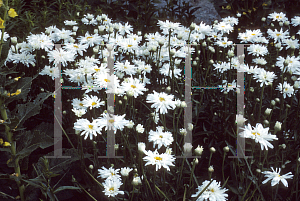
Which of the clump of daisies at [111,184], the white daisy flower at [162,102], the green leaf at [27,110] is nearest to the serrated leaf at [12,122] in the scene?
the green leaf at [27,110]

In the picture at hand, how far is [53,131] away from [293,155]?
158cm

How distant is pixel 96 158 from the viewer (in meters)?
1.80

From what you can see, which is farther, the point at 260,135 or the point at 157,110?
the point at 157,110

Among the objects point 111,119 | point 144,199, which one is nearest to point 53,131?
point 111,119

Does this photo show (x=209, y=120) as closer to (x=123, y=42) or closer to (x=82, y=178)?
(x=123, y=42)

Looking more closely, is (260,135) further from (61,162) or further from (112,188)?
(61,162)

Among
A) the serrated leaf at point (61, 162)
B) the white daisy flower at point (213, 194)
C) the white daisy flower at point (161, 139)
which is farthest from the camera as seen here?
the serrated leaf at point (61, 162)

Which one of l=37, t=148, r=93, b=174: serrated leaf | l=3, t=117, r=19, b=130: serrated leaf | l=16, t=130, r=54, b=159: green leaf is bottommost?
l=37, t=148, r=93, b=174: serrated leaf

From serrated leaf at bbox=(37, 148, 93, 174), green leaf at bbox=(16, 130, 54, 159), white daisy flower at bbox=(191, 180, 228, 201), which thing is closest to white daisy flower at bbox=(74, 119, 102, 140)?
green leaf at bbox=(16, 130, 54, 159)

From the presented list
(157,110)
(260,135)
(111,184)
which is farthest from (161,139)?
(260,135)

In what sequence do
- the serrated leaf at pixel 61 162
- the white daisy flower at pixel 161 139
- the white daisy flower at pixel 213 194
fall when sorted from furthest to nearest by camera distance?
the serrated leaf at pixel 61 162
the white daisy flower at pixel 161 139
the white daisy flower at pixel 213 194

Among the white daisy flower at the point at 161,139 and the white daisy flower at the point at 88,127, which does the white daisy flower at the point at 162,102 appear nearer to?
the white daisy flower at the point at 161,139

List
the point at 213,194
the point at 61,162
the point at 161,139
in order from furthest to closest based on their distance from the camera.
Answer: the point at 61,162 < the point at 161,139 < the point at 213,194

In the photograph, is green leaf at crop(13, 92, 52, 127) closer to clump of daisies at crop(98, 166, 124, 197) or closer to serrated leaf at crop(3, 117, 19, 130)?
serrated leaf at crop(3, 117, 19, 130)
